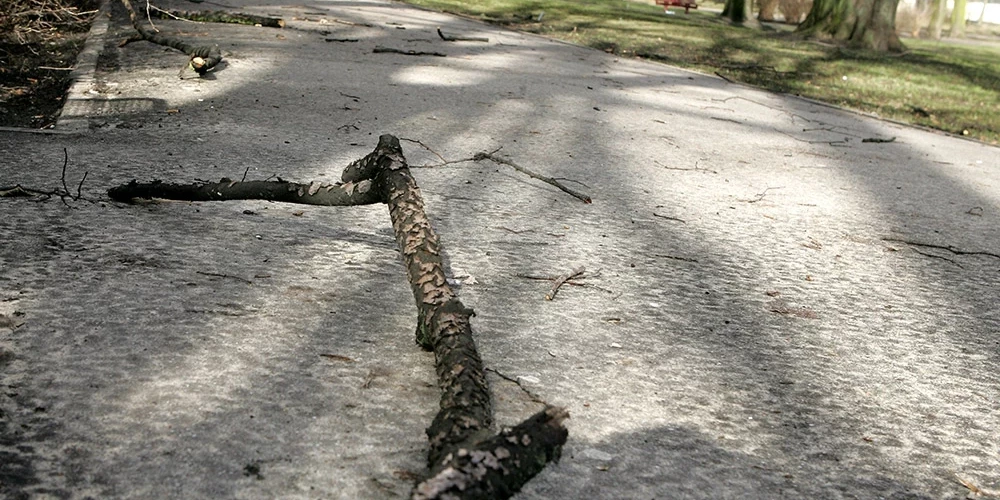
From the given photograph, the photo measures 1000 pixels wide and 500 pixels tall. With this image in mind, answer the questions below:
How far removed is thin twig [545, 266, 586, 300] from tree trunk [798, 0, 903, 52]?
1370cm

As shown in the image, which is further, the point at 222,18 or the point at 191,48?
the point at 222,18

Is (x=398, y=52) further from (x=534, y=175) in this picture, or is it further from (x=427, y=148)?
(x=534, y=175)

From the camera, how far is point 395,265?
3281 mm

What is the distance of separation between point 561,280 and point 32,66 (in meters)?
5.31

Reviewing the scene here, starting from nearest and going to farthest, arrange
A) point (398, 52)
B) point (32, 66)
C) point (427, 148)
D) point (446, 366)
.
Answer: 1. point (446, 366)
2. point (427, 148)
3. point (32, 66)
4. point (398, 52)

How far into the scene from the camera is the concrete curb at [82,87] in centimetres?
501

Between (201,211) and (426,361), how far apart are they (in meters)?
1.48

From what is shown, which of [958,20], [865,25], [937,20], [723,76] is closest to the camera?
[723,76]

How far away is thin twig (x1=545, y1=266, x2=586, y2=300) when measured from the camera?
313 cm

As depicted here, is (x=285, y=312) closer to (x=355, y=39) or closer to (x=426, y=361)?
(x=426, y=361)

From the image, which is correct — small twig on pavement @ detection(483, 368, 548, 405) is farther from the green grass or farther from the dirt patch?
the green grass

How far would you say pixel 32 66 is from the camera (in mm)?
6918

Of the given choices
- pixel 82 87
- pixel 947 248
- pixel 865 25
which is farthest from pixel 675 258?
pixel 865 25

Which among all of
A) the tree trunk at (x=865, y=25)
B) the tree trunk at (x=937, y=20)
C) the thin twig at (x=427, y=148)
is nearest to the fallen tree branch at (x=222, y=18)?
the thin twig at (x=427, y=148)
